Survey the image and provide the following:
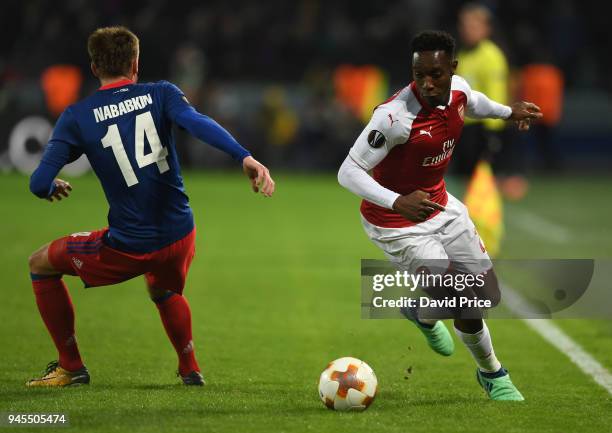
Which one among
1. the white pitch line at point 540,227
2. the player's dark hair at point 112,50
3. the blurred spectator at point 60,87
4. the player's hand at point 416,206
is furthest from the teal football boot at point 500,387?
the blurred spectator at point 60,87

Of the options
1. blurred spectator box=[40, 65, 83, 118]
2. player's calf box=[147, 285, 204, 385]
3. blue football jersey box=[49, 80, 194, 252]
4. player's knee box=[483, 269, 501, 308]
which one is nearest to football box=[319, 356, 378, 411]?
player's knee box=[483, 269, 501, 308]

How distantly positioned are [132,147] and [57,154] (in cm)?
39

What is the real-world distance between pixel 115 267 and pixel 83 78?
2120 cm

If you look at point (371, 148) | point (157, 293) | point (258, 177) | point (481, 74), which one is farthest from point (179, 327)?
point (481, 74)

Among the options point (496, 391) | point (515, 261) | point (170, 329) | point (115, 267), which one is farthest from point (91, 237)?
point (515, 261)

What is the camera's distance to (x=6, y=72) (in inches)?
996

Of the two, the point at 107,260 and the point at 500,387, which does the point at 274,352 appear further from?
the point at 500,387

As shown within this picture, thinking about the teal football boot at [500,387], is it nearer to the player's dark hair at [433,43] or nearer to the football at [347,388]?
the football at [347,388]

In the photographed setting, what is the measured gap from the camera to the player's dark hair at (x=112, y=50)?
6137 mm

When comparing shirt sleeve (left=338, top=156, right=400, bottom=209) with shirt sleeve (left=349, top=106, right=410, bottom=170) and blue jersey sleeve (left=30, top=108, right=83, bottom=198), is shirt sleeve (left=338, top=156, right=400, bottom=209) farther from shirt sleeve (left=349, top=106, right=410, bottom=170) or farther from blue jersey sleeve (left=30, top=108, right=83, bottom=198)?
blue jersey sleeve (left=30, top=108, right=83, bottom=198)

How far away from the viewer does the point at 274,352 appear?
306 inches

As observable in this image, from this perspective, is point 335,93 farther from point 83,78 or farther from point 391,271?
point 391,271

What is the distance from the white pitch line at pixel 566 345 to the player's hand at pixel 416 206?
1.66 m

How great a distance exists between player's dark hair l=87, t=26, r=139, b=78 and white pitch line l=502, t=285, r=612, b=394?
10.6 ft
